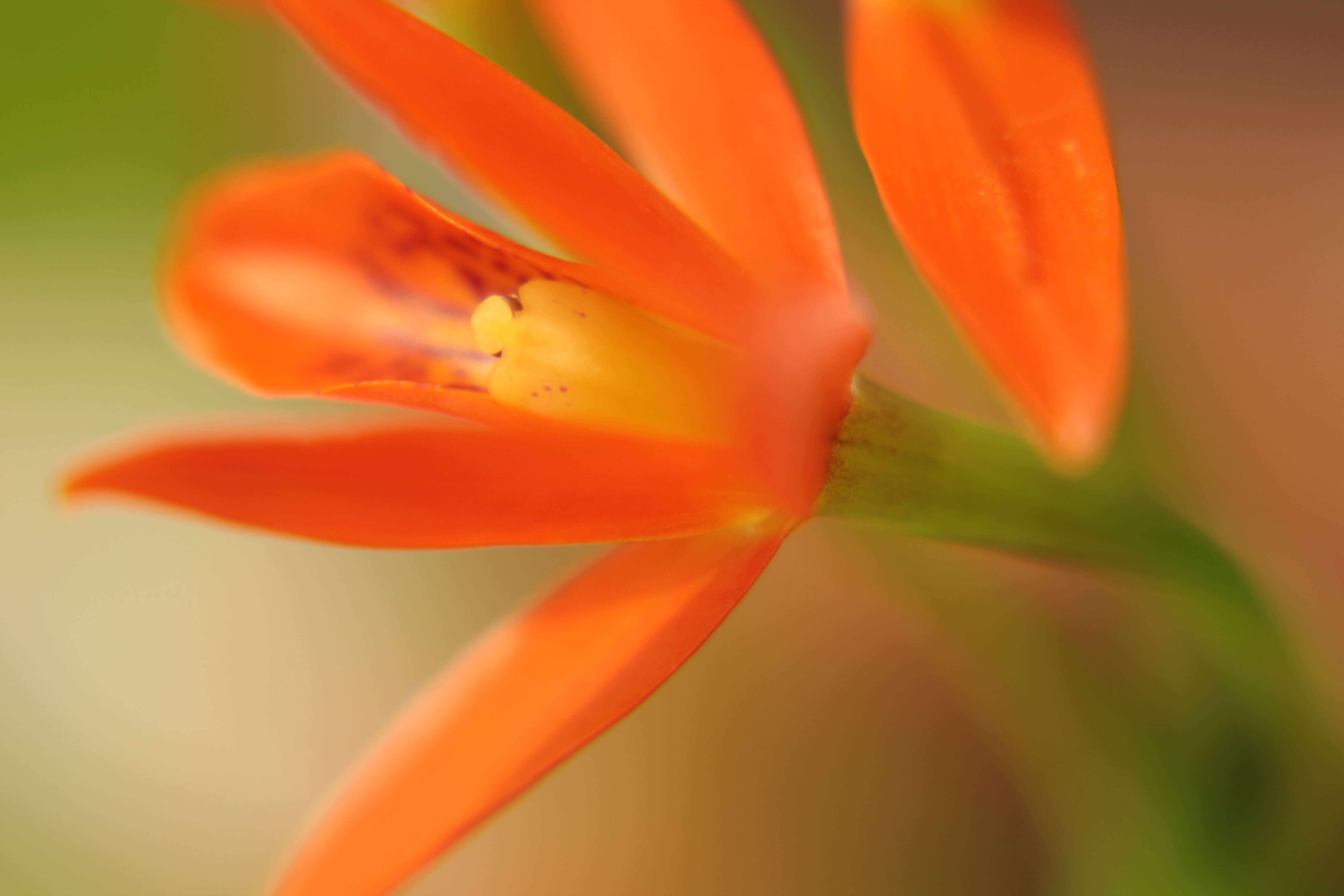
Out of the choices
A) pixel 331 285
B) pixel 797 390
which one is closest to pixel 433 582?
pixel 331 285

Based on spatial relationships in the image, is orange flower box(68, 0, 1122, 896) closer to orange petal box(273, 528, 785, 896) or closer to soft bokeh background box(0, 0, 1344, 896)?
orange petal box(273, 528, 785, 896)

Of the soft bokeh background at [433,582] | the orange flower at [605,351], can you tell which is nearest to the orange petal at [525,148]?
the orange flower at [605,351]

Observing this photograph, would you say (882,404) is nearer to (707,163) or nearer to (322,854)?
(707,163)

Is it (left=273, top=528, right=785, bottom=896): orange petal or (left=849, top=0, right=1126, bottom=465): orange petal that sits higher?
(left=849, top=0, right=1126, bottom=465): orange petal

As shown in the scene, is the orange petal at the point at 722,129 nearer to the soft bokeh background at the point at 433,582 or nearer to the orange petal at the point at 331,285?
the orange petal at the point at 331,285

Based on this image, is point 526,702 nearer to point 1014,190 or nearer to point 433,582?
point 1014,190

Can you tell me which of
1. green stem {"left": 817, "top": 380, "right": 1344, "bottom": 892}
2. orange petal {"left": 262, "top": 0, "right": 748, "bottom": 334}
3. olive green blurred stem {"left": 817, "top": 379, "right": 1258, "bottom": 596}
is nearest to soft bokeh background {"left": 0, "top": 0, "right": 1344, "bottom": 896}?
green stem {"left": 817, "top": 380, "right": 1344, "bottom": 892}

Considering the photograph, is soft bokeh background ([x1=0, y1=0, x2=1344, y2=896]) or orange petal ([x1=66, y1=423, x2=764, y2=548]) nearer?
orange petal ([x1=66, y1=423, x2=764, y2=548])

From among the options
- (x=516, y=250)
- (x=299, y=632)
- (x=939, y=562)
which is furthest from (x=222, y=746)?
(x=516, y=250)
